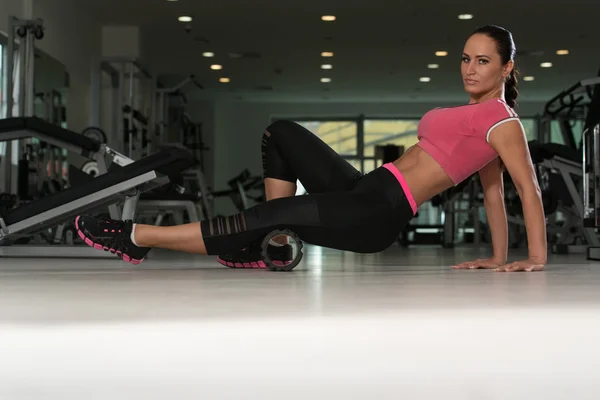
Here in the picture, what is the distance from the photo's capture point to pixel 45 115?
8125mm

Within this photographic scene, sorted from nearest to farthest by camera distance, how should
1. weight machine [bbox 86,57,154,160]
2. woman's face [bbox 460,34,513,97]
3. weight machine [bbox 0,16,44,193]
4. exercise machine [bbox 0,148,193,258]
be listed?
woman's face [bbox 460,34,513,97], exercise machine [bbox 0,148,193,258], weight machine [bbox 0,16,44,193], weight machine [bbox 86,57,154,160]

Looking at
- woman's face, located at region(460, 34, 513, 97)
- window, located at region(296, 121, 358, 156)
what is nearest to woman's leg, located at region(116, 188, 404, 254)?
woman's face, located at region(460, 34, 513, 97)

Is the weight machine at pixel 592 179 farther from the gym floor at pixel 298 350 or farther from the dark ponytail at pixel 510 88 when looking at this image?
the gym floor at pixel 298 350

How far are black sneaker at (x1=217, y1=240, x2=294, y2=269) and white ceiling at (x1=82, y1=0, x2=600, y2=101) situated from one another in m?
6.68

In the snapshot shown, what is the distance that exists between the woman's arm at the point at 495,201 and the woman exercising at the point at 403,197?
162 mm

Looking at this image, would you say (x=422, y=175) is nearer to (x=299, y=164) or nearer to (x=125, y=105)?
(x=299, y=164)

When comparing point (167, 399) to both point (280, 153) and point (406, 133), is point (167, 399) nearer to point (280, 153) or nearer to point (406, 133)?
point (280, 153)

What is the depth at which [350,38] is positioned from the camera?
35.1ft

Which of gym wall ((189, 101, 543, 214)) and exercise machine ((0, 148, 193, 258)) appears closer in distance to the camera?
exercise machine ((0, 148, 193, 258))

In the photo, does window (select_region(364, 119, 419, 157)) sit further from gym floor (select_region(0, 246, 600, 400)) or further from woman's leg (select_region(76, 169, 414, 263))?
gym floor (select_region(0, 246, 600, 400))

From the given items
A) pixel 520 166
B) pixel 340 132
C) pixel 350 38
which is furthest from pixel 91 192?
pixel 340 132

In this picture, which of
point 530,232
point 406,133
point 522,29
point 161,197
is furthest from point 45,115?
point 406,133

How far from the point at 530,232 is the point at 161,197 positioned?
2.95 m

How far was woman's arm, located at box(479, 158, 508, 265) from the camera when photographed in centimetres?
262
